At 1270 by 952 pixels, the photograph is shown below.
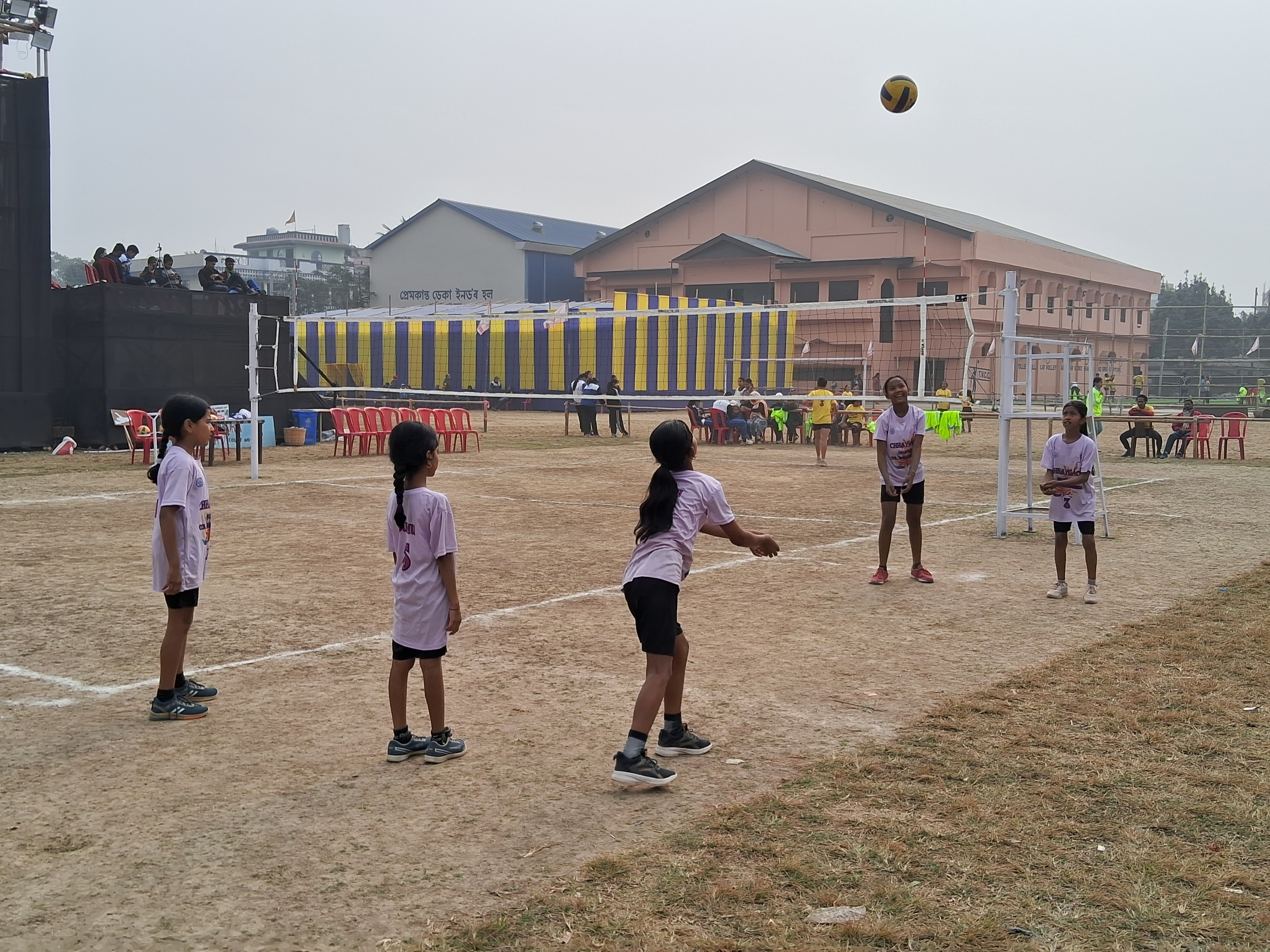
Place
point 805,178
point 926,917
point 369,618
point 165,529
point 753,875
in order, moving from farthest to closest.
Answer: point 805,178 < point 369,618 < point 165,529 < point 753,875 < point 926,917

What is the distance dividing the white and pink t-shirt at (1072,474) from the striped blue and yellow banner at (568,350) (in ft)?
86.0

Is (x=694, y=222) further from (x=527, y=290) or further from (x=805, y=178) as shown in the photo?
(x=527, y=290)

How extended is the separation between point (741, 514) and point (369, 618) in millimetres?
6819

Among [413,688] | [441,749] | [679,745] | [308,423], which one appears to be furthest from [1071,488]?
[308,423]

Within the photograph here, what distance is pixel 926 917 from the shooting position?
3512 mm

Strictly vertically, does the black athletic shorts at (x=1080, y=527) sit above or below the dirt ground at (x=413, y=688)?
above

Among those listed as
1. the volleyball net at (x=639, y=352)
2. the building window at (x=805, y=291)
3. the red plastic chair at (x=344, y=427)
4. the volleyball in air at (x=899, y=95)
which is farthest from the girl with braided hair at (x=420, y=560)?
the building window at (x=805, y=291)

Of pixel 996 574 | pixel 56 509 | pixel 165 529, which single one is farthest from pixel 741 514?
pixel 165 529

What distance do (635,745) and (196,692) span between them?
7.97 feet

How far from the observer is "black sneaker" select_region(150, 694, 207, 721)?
553 centimetres

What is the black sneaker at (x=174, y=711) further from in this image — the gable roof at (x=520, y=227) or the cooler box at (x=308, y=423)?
the gable roof at (x=520, y=227)

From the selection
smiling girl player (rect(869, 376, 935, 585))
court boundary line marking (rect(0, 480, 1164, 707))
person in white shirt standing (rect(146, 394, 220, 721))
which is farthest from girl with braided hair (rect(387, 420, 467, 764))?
smiling girl player (rect(869, 376, 935, 585))

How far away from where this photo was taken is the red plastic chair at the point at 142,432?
19.4 metres

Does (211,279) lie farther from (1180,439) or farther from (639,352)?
(1180,439)
